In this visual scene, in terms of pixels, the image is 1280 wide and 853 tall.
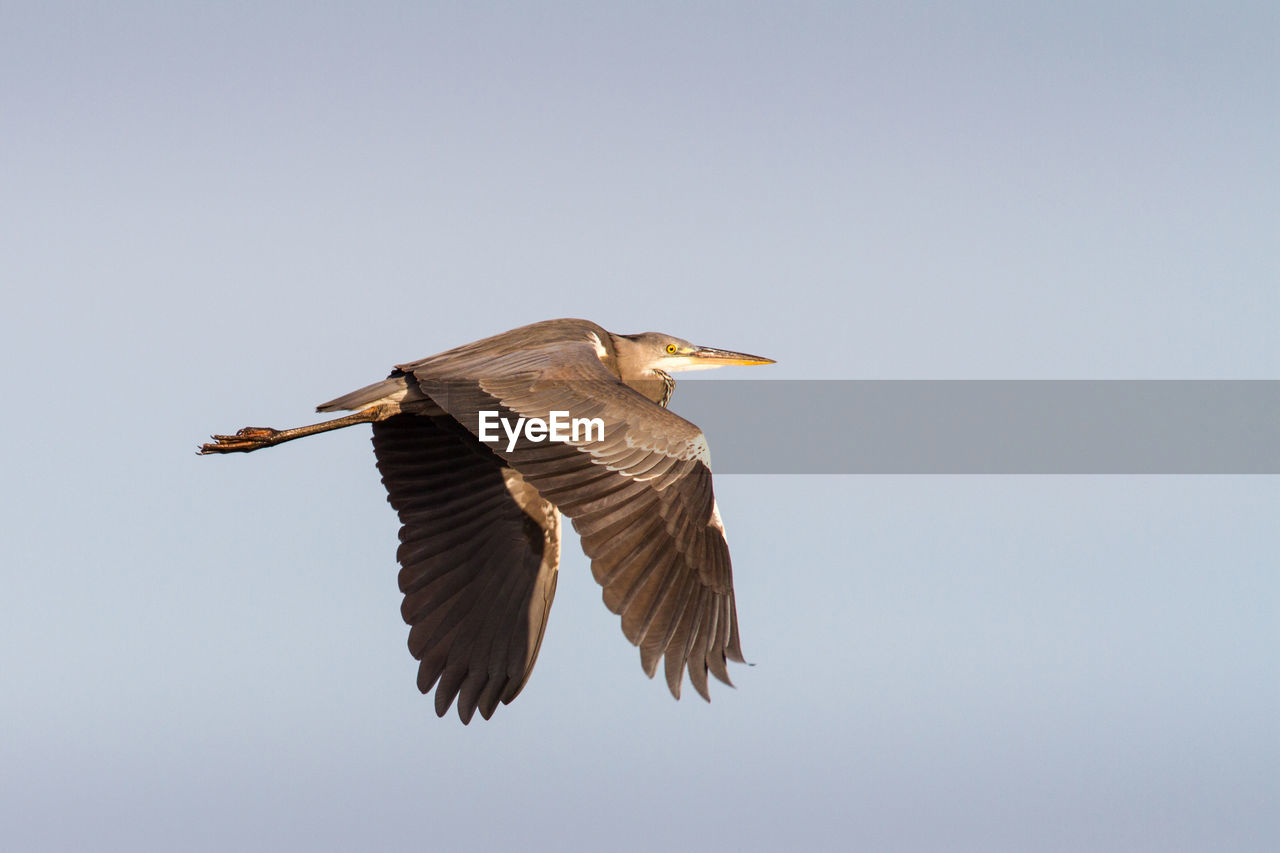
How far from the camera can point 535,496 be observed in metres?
12.2

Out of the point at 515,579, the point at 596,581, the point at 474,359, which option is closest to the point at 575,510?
the point at 596,581

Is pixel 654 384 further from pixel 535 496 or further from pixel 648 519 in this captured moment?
pixel 648 519

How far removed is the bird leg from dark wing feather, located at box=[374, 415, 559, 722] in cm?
83

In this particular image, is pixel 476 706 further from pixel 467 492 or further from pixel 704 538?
pixel 704 538

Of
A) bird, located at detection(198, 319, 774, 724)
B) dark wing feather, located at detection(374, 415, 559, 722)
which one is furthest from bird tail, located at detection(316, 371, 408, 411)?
dark wing feather, located at detection(374, 415, 559, 722)

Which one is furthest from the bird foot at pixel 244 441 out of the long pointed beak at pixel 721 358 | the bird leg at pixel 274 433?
the long pointed beak at pixel 721 358

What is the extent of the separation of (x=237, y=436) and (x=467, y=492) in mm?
1873

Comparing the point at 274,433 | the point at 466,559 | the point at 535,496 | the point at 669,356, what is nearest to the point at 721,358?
the point at 669,356

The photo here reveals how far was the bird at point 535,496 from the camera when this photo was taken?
886cm

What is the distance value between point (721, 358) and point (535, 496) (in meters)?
1.99

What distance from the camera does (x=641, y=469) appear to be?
29.7ft

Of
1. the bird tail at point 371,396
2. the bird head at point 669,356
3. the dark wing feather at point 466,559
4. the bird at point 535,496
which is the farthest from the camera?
the bird head at point 669,356

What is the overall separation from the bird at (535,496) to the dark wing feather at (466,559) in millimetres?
11

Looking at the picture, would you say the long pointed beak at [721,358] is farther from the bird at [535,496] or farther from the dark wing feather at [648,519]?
the dark wing feather at [648,519]
